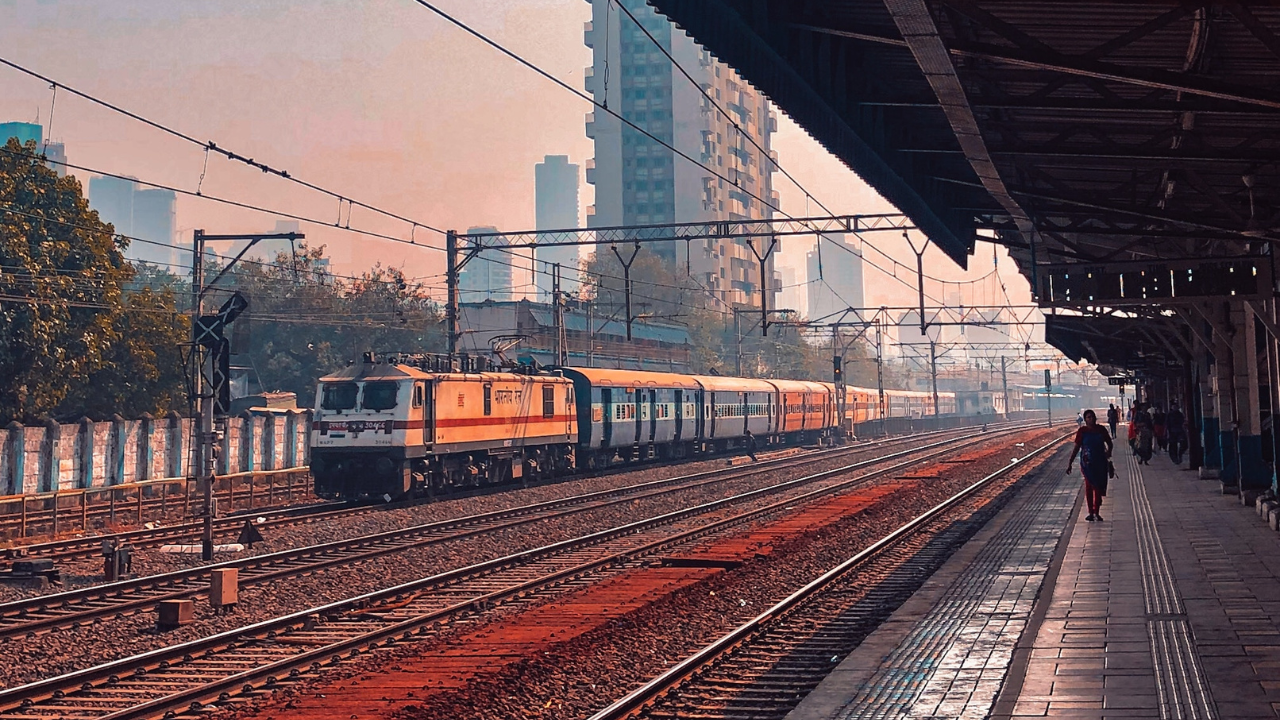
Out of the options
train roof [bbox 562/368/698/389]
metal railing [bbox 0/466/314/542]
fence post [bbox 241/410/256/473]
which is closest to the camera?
metal railing [bbox 0/466/314/542]

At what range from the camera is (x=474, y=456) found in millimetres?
32750

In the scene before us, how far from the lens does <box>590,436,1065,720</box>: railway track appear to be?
9508 millimetres

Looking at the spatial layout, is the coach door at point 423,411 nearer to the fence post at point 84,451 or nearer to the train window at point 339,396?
the train window at point 339,396

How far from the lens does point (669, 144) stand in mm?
149500

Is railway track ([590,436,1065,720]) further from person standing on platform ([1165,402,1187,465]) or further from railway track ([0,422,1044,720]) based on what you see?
person standing on platform ([1165,402,1187,465])

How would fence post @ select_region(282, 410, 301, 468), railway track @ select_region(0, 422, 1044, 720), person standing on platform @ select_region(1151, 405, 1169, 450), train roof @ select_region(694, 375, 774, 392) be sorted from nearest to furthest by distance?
1. railway track @ select_region(0, 422, 1044, 720)
2. person standing on platform @ select_region(1151, 405, 1169, 450)
3. fence post @ select_region(282, 410, 301, 468)
4. train roof @ select_region(694, 375, 774, 392)

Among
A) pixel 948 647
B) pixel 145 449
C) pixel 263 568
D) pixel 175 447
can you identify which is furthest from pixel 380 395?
pixel 948 647

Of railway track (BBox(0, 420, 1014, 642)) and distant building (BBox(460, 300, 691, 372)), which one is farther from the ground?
distant building (BBox(460, 300, 691, 372))

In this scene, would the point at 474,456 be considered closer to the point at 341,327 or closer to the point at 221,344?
the point at 221,344

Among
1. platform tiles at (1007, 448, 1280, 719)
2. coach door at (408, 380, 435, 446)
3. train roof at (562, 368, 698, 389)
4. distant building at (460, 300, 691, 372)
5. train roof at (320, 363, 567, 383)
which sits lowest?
platform tiles at (1007, 448, 1280, 719)

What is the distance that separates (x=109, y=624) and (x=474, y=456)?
1907cm

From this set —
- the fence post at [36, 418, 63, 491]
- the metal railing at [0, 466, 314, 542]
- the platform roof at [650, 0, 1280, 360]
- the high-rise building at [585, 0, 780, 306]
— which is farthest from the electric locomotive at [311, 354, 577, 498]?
the high-rise building at [585, 0, 780, 306]

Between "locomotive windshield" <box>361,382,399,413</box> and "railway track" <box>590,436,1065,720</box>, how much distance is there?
14338 mm

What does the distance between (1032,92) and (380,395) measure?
18.9 meters
